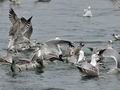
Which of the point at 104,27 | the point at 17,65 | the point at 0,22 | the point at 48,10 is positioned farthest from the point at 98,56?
the point at 48,10

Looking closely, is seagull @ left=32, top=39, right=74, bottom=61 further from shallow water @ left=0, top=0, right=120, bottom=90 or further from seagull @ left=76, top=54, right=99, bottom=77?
seagull @ left=76, top=54, right=99, bottom=77

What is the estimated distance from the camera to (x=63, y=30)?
1307 inches

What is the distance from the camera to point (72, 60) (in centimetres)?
2447

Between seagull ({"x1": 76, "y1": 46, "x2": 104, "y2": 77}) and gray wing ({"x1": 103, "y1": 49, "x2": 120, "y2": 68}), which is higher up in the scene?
gray wing ({"x1": 103, "y1": 49, "x2": 120, "y2": 68})

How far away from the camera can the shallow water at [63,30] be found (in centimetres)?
2119

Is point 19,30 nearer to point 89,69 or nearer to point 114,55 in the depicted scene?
point 114,55

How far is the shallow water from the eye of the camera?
69.5 ft

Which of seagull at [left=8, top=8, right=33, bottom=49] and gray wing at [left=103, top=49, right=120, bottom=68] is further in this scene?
seagull at [left=8, top=8, right=33, bottom=49]

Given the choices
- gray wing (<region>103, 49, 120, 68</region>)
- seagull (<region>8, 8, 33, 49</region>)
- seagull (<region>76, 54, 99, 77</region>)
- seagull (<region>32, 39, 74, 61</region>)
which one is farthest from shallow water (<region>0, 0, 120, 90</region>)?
seagull (<region>32, 39, 74, 61</region>)

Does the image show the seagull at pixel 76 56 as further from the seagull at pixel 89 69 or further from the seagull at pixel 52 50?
the seagull at pixel 89 69

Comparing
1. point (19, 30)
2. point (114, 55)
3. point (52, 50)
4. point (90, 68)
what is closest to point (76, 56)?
point (52, 50)

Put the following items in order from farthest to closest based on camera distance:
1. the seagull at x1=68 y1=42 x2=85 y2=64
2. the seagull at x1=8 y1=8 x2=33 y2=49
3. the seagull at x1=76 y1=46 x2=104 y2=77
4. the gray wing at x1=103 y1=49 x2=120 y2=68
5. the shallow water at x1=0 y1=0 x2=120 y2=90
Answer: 1. the seagull at x1=8 y1=8 x2=33 y2=49
2. the seagull at x1=68 y1=42 x2=85 y2=64
3. the gray wing at x1=103 y1=49 x2=120 y2=68
4. the seagull at x1=76 y1=46 x2=104 y2=77
5. the shallow water at x1=0 y1=0 x2=120 y2=90

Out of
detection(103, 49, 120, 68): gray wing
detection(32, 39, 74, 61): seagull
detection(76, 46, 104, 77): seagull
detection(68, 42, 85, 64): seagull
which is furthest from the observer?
detection(32, 39, 74, 61): seagull

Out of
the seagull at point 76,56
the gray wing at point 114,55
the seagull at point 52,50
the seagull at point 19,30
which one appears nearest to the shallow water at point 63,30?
the seagull at point 76,56
